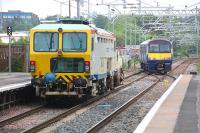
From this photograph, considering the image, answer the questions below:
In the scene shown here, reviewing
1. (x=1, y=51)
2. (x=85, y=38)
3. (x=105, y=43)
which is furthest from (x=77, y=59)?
(x=1, y=51)

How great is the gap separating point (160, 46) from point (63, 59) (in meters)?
28.7

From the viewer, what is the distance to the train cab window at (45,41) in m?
20.1

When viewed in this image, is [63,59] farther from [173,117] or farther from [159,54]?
[159,54]

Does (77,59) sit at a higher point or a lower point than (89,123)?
higher

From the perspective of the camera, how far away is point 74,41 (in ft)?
65.8

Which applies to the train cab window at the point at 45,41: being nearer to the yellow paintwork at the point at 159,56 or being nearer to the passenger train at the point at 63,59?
the passenger train at the point at 63,59

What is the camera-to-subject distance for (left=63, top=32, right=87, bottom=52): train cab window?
1995 centimetres

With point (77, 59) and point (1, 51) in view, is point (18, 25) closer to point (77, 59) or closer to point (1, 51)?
point (1, 51)

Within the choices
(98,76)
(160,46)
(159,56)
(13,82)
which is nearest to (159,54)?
(159,56)

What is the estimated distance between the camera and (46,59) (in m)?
19.9

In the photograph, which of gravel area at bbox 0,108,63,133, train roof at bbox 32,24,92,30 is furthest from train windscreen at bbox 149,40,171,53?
gravel area at bbox 0,108,63,133

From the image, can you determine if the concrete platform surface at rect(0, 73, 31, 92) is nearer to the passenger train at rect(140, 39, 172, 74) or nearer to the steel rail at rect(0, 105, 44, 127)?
the steel rail at rect(0, 105, 44, 127)

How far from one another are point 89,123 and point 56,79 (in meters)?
4.32

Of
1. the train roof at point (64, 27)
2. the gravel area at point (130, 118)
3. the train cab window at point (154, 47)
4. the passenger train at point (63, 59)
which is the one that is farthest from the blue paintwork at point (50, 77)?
the train cab window at point (154, 47)
